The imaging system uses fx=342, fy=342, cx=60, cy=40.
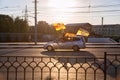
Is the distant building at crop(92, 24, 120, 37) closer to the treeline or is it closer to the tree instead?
the treeline

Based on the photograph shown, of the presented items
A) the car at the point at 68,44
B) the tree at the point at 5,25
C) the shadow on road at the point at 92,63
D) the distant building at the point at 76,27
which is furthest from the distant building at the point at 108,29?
the shadow on road at the point at 92,63

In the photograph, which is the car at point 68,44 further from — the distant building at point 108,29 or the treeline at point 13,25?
the distant building at point 108,29

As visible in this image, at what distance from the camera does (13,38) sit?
75.6 meters

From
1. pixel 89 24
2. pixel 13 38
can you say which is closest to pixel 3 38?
pixel 13 38

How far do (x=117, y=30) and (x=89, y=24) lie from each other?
195 ft

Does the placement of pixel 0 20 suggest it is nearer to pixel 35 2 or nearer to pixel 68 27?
pixel 68 27

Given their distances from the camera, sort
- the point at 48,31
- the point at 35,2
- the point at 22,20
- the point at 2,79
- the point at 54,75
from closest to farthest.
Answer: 1. the point at 2,79
2. the point at 54,75
3. the point at 35,2
4. the point at 22,20
5. the point at 48,31

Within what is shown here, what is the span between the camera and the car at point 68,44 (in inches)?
1329

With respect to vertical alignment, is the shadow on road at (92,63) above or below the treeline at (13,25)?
below

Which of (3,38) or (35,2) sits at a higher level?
(35,2)

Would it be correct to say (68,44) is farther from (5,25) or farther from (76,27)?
(5,25)

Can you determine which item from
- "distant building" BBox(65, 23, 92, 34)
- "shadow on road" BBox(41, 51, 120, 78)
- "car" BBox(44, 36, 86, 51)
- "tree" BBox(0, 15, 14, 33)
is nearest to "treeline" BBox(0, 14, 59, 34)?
"tree" BBox(0, 15, 14, 33)

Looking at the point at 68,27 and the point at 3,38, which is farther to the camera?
the point at 68,27

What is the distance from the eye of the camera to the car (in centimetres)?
3375
